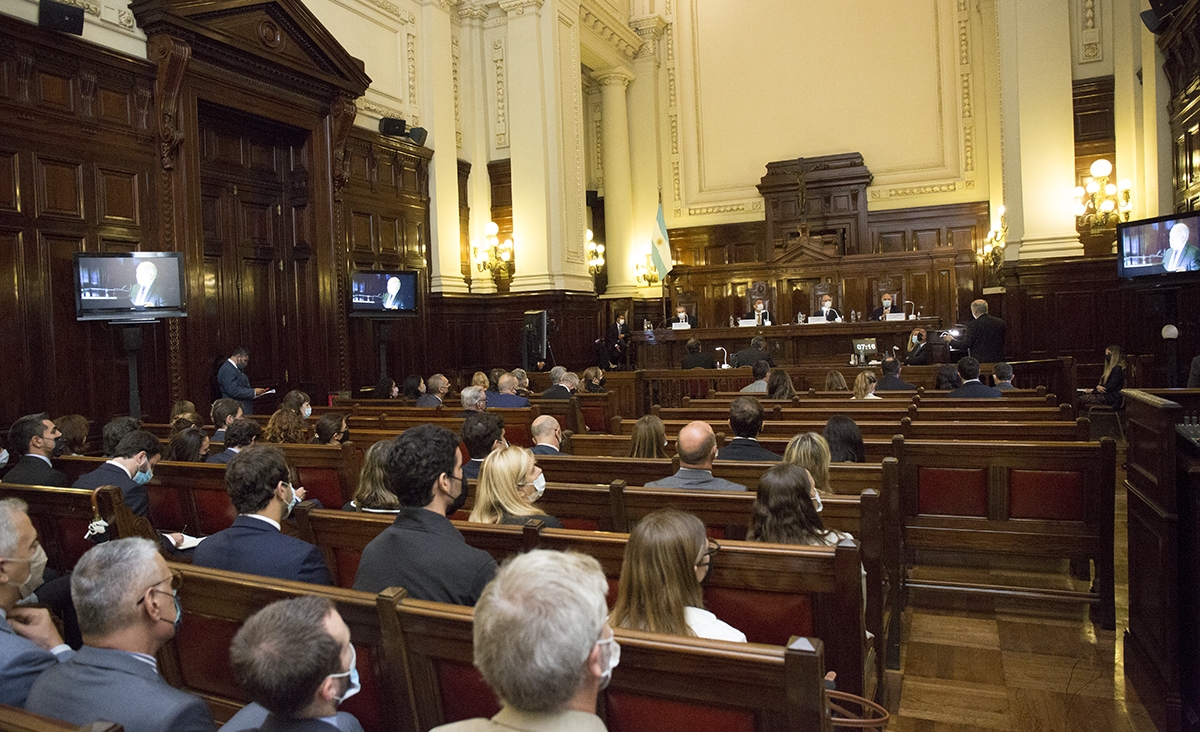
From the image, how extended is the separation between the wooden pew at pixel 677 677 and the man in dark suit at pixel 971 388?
5.39 m

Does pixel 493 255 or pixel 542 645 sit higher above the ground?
pixel 493 255

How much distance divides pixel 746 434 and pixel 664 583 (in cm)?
221

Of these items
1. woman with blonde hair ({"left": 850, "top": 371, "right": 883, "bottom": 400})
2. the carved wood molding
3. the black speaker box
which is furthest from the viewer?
the carved wood molding

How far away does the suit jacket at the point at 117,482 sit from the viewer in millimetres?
3799

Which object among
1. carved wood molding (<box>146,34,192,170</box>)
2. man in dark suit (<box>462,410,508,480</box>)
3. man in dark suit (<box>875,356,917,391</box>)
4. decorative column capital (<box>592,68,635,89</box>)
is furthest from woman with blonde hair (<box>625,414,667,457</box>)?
decorative column capital (<box>592,68,635,89</box>)

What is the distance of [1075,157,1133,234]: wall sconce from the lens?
10.8 meters

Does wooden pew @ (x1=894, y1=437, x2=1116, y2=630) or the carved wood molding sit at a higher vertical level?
the carved wood molding

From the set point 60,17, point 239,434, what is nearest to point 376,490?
point 239,434

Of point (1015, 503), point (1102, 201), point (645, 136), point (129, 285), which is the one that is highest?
point (645, 136)

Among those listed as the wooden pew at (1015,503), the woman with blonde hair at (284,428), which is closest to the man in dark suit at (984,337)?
the wooden pew at (1015,503)

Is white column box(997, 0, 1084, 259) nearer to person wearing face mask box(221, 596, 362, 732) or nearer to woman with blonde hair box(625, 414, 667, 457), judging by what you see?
woman with blonde hair box(625, 414, 667, 457)

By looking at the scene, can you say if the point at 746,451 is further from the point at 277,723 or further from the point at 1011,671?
the point at 277,723

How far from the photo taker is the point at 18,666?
77.4 inches

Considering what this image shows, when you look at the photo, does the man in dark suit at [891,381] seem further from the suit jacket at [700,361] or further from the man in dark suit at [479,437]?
the man in dark suit at [479,437]
